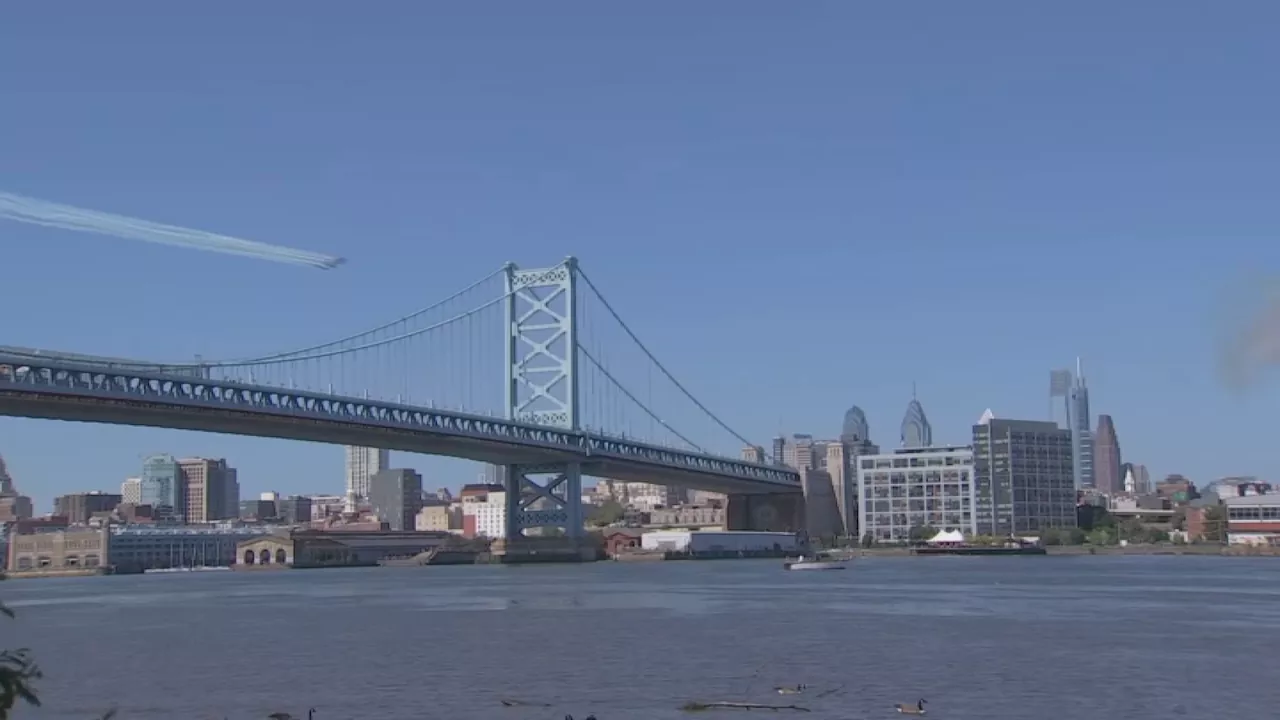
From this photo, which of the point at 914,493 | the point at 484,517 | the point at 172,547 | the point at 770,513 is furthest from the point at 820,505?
the point at 484,517

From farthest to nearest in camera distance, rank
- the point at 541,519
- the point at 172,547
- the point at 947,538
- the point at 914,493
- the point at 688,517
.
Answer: the point at 688,517, the point at 172,547, the point at 914,493, the point at 947,538, the point at 541,519

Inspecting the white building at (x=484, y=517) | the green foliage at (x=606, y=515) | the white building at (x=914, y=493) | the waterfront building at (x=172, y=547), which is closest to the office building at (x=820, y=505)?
the white building at (x=914, y=493)

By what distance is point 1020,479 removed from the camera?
466ft

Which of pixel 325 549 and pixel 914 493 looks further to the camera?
pixel 914 493

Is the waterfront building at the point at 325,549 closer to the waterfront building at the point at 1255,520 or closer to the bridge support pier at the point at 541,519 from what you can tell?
the bridge support pier at the point at 541,519

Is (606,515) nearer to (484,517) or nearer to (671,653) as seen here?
(484,517)

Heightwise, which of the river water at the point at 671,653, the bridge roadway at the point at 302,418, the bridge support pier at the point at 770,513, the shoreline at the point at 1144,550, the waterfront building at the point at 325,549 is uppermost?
the bridge roadway at the point at 302,418

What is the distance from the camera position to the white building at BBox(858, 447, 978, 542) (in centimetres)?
14200

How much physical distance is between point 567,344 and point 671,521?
73.8 meters

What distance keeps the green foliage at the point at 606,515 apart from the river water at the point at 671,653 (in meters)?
103

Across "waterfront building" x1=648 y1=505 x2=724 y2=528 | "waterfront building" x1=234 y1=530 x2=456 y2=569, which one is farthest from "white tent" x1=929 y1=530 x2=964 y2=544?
"waterfront building" x1=234 y1=530 x2=456 y2=569

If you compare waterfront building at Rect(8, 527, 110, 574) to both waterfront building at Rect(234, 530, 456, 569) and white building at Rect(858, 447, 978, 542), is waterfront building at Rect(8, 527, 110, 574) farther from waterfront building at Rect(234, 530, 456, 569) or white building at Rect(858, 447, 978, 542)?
white building at Rect(858, 447, 978, 542)

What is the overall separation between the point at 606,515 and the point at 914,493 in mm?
37166

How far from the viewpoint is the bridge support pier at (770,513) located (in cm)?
13562
